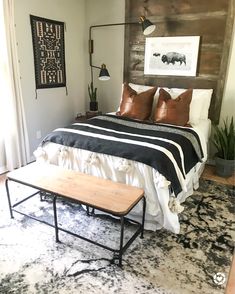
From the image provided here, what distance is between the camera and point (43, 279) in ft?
5.43

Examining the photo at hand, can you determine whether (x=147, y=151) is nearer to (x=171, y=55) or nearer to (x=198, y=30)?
(x=171, y=55)

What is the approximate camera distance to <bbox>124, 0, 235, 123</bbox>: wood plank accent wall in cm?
312

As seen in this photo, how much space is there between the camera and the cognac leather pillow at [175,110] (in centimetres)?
295

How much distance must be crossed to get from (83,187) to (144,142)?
0.71 meters

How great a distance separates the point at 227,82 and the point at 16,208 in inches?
116

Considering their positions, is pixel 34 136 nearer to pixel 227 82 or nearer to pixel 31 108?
pixel 31 108

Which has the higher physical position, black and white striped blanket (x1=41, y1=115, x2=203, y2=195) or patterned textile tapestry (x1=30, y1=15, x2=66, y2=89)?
patterned textile tapestry (x1=30, y1=15, x2=66, y2=89)

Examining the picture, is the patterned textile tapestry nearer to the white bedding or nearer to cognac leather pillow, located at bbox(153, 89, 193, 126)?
the white bedding

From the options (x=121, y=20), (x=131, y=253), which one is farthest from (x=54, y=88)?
(x=131, y=253)

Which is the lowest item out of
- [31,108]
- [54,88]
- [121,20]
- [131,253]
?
[131,253]

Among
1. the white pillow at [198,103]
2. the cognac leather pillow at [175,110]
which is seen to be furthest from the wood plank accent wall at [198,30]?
the cognac leather pillow at [175,110]
